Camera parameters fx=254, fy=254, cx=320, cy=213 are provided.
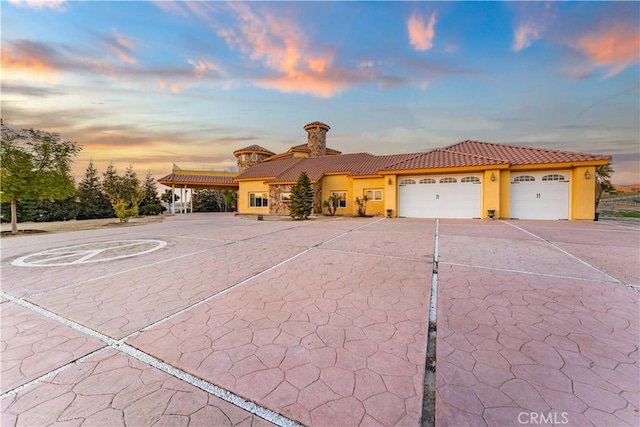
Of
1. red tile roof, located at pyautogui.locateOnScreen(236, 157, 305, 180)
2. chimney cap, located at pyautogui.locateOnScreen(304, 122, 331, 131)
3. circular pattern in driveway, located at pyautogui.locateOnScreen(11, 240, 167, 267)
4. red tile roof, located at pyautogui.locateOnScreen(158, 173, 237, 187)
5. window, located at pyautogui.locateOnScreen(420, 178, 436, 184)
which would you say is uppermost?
chimney cap, located at pyautogui.locateOnScreen(304, 122, 331, 131)

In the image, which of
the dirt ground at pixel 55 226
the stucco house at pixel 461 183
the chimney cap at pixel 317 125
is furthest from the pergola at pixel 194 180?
the chimney cap at pixel 317 125

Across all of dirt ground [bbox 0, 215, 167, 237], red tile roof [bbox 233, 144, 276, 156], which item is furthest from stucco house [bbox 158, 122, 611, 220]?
dirt ground [bbox 0, 215, 167, 237]

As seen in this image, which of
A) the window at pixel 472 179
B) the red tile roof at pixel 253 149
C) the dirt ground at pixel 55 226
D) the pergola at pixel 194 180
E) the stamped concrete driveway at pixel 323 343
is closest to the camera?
the stamped concrete driveway at pixel 323 343

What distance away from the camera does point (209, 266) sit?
5.72 meters

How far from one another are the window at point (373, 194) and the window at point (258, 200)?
375 inches

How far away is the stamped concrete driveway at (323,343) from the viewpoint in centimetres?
188

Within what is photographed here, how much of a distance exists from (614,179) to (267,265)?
118 ft

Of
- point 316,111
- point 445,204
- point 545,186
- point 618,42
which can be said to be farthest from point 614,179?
point 316,111

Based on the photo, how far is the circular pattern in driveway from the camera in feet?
20.7

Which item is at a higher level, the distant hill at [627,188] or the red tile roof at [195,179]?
the red tile roof at [195,179]

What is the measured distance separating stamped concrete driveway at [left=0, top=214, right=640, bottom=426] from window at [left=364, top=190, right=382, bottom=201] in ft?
43.8

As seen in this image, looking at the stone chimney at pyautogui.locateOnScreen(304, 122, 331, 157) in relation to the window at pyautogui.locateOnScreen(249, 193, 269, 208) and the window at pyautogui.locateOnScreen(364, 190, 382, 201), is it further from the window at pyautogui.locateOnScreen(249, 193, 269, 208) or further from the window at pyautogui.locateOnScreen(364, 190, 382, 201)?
the window at pyautogui.locateOnScreen(364, 190, 382, 201)

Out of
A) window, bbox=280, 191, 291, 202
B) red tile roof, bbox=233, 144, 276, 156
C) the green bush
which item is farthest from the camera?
red tile roof, bbox=233, 144, 276, 156

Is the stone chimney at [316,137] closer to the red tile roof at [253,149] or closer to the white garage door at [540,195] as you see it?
the red tile roof at [253,149]
